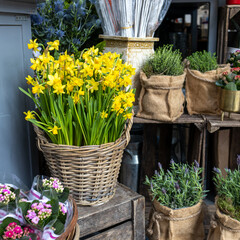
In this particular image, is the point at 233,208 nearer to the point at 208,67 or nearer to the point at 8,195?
the point at 208,67

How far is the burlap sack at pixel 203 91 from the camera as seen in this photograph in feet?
5.86

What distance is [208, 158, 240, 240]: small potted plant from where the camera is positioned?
1.41 m

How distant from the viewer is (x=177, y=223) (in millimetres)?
1521

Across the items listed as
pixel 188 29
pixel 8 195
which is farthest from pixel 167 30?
pixel 8 195

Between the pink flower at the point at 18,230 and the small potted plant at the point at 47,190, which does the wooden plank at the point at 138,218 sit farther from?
the pink flower at the point at 18,230

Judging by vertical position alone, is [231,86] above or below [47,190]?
above

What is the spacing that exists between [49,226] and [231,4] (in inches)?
96.2

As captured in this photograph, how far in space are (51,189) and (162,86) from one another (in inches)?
34.5

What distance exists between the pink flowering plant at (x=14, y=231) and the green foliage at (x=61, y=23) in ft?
3.17

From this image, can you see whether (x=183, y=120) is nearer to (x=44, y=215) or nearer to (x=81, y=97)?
(x=81, y=97)

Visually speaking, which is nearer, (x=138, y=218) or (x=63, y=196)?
(x=63, y=196)

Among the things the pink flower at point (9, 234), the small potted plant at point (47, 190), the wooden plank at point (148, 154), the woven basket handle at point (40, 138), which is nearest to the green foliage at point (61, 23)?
the woven basket handle at point (40, 138)

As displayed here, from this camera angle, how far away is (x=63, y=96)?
4.03 ft

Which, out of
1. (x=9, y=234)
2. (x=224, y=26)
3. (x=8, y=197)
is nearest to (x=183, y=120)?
(x=8, y=197)
